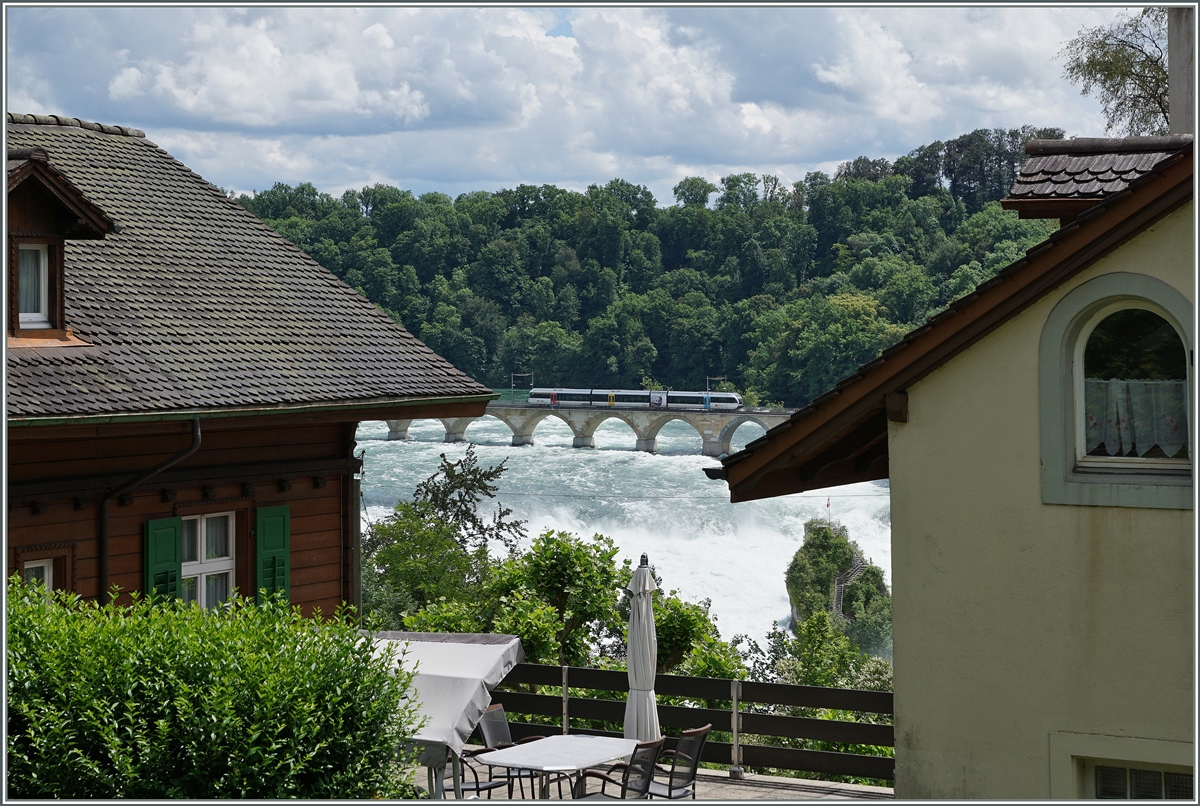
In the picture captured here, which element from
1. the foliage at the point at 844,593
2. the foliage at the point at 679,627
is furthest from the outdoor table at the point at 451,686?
the foliage at the point at 844,593

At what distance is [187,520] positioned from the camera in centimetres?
933

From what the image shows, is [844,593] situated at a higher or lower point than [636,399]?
lower

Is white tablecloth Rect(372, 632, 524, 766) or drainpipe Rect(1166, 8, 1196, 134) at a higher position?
drainpipe Rect(1166, 8, 1196, 134)

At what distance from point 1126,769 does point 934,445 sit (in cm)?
156

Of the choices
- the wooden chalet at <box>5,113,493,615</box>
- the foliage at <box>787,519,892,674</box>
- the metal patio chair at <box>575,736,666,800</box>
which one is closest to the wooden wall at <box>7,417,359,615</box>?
the wooden chalet at <box>5,113,493,615</box>

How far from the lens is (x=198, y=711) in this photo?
18.2ft

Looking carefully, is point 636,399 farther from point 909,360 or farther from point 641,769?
point 909,360

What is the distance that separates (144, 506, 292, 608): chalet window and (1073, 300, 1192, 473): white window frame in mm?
5654

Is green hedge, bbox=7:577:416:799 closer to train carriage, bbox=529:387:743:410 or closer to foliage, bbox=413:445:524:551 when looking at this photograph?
foliage, bbox=413:445:524:551

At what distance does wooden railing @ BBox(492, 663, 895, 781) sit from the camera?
364 inches

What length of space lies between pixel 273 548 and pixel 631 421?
77.6m

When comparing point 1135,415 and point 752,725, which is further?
point 752,725

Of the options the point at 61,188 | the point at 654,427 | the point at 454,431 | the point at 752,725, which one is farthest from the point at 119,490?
the point at 454,431

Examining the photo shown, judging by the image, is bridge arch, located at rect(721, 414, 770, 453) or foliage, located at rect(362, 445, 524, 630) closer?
foliage, located at rect(362, 445, 524, 630)
